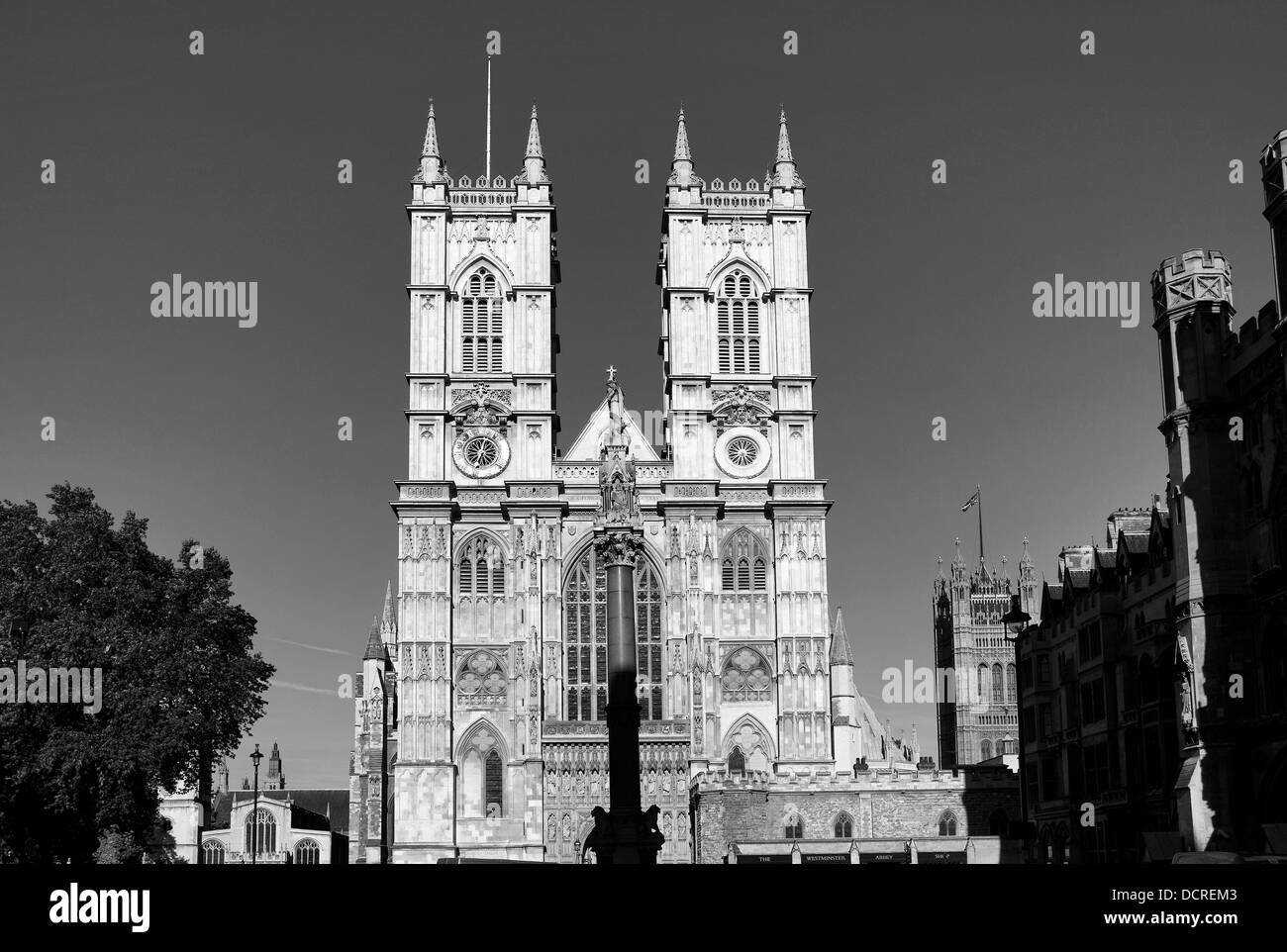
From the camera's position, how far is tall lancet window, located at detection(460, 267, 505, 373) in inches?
3189

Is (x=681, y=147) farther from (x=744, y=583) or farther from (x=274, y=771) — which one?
(x=274, y=771)

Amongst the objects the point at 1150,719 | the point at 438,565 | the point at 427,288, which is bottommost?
the point at 1150,719

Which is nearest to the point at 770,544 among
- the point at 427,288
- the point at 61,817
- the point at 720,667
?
the point at 720,667

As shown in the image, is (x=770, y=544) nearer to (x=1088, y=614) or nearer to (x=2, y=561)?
(x=1088, y=614)

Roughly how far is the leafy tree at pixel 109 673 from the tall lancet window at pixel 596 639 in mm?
26922

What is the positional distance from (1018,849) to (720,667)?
18.4m

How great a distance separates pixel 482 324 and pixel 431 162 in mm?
9330

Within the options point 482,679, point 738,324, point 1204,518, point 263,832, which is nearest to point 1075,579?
point 1204,518

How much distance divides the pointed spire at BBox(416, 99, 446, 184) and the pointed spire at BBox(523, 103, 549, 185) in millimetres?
4532

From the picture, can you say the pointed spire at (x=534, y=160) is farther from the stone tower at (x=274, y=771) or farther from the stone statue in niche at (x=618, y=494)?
the stone tower at (x=274, y=771)

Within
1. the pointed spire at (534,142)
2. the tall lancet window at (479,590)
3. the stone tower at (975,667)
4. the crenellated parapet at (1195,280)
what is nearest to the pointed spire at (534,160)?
the pointed spire at (534,142)

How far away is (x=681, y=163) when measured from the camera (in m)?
84.1
